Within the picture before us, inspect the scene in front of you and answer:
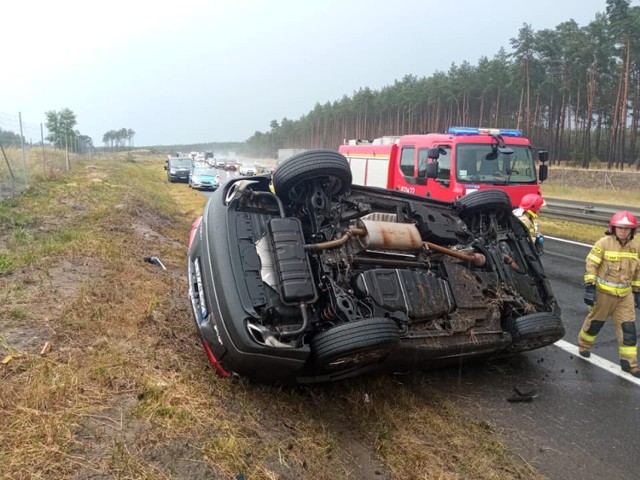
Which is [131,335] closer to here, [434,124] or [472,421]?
[472,421]

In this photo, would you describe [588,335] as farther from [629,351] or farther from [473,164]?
[473,164]

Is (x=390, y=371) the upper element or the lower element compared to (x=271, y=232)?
lower

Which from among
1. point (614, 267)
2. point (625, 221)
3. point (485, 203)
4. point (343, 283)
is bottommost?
point (614, 267)

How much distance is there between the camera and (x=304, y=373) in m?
3.35

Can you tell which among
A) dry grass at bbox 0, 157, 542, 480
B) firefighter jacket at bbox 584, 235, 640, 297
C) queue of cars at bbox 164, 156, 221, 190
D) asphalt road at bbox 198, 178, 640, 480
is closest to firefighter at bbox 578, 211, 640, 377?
firefighter jacket at bbox 584, 235, 640, 297

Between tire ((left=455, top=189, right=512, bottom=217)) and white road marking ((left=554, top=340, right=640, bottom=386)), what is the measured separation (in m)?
1.50

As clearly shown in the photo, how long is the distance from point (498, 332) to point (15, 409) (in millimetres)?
3293

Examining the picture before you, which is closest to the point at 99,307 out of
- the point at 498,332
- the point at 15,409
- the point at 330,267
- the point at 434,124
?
the point at 15,409

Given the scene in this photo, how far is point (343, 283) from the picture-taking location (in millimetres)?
3689

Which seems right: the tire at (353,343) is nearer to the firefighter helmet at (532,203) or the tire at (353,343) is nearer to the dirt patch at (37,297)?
the dirt patch at (37,297)

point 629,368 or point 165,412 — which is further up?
point 165,412

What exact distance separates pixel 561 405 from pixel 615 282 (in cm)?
153

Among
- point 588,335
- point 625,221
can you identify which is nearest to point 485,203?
point 625,221

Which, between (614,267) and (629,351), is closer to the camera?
(629,351)
